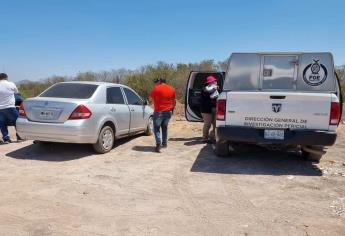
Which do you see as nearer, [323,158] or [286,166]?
[286,166]

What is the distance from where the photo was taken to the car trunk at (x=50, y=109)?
306 inches

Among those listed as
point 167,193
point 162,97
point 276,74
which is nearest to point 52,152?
point 162,97

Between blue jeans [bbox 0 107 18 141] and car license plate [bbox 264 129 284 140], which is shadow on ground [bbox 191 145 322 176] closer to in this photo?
car license plate [bbox 264 129 284 140]

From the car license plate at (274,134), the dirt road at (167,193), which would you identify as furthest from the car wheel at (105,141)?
the car license plate at (274,134)

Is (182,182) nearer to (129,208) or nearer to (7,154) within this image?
(129,208)

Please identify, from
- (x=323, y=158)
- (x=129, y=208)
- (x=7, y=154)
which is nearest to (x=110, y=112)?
(x=7, y=154)

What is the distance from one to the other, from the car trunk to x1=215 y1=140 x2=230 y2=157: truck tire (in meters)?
2.95

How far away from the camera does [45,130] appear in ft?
25.7

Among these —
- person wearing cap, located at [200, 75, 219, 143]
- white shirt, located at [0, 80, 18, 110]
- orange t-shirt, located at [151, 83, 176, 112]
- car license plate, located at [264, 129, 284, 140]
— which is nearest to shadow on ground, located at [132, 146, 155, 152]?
orange t-shirt, located at [151, 83, 176, 112]

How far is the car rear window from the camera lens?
8.36m

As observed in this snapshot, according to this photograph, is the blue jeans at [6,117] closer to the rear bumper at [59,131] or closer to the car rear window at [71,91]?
the car rear window at [71,91]

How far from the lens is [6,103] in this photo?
953cm

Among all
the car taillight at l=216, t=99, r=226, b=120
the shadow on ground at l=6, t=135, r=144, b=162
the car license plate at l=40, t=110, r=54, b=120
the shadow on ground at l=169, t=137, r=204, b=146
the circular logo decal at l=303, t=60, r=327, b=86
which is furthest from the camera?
the shadow on ground at l=169, t=137, r=204, b=146

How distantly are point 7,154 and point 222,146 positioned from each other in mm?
4677
